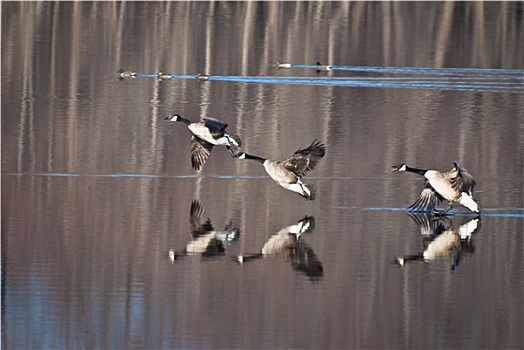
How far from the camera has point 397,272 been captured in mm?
10086

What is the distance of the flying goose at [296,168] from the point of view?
12070 millimetres

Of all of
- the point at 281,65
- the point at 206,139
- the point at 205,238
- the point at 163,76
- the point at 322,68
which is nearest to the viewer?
the point at 205,238

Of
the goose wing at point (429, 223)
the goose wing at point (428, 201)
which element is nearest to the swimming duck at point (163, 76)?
the goose wing at point (428, 201)

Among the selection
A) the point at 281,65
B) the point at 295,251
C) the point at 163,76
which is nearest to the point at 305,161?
the point at 295,251

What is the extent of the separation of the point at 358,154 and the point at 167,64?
11.0m

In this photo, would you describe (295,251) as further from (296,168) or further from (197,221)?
(296,168)

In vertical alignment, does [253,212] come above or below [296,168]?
below

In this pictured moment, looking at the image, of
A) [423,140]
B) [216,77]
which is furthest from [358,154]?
[216,77]

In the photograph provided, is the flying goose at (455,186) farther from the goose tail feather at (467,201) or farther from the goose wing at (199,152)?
the goose wing at (199,152)

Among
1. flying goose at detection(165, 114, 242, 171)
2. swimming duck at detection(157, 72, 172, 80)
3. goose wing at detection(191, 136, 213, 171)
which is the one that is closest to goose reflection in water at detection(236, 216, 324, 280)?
flying goose at detection(165, 114, 242, 171)

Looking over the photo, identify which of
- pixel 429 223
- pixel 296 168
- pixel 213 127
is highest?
pixel 213 127

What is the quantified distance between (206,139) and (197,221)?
1.87 meters

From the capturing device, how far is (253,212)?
1202 cm

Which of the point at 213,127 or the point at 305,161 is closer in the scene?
the point at 305,161
